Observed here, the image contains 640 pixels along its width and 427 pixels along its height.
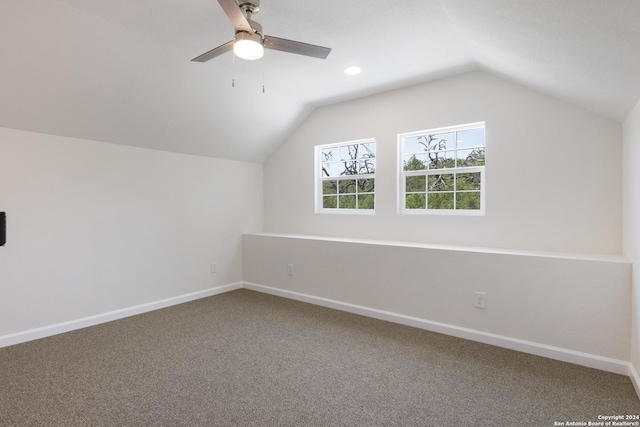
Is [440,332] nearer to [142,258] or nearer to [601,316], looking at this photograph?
[601,316]

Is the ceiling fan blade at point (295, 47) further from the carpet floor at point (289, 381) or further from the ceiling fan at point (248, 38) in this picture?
the carpet floor at point (289, 381)

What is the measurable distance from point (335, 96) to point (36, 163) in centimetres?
314

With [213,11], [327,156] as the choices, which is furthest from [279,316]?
[213,11]

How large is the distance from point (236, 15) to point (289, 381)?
7.49 ft

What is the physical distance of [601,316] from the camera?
7.95 ft

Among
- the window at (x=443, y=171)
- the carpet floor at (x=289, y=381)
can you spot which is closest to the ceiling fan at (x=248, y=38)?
the window at (x=443, y=171)

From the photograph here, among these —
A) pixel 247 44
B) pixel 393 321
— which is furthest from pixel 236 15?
pixel 393 321

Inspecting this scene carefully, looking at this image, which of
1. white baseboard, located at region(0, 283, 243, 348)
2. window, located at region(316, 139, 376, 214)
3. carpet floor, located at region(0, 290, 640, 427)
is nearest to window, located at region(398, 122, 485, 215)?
window, located at region(316, 139, 376, 214)

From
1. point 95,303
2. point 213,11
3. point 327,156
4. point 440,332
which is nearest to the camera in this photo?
point 213,11

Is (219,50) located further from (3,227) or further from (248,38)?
(3,227)

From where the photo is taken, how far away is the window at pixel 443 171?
3436mm

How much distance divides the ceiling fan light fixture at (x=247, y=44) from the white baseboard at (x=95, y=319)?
3.05 m

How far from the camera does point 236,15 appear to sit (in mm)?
1787

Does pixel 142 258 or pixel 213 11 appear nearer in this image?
pixel 213 11
